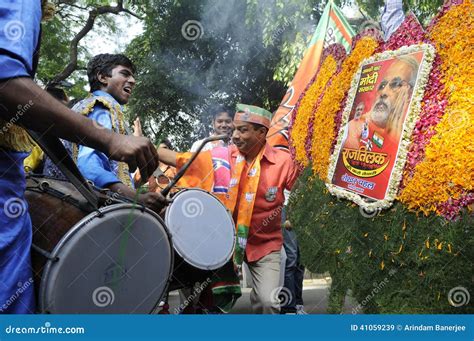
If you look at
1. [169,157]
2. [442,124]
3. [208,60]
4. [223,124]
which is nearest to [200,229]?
[169,157]

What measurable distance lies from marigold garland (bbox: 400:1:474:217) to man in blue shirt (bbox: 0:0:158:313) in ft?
7.61

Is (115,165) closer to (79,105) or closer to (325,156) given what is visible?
(79,105)

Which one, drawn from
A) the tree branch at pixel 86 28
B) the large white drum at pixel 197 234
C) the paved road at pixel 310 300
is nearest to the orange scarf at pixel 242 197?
the large white drum at pixel 197 234

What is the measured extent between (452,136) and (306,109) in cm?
179

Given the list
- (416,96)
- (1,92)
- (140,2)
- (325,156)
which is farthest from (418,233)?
(140,2)

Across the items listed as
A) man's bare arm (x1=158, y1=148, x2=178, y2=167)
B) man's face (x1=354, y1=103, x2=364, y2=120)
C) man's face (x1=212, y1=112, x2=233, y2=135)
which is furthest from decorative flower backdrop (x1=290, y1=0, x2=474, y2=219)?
man's face (x1=212, y1=112, x2=233, y2=135)

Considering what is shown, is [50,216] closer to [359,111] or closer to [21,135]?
[21,135]

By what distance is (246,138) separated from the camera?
182 inches

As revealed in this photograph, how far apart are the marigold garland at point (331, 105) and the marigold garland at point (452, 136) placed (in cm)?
80

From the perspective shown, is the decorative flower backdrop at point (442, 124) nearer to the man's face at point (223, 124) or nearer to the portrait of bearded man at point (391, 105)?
the portrait of bearded man at point (391, 105)

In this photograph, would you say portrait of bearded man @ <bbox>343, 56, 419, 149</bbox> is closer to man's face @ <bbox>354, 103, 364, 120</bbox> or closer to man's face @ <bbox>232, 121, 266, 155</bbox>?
man's face @ <bbox>354, 103, 364, 120</bbox>

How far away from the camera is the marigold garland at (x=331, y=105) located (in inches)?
172

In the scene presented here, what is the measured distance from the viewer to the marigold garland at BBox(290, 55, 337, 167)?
4855 mm

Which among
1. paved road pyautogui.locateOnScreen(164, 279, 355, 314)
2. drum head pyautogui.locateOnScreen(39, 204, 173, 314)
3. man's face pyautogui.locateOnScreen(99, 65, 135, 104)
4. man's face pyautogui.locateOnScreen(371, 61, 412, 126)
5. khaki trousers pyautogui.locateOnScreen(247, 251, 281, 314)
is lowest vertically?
paved road pyautogui.locateOnScreen(164, 279, 355, 314)
